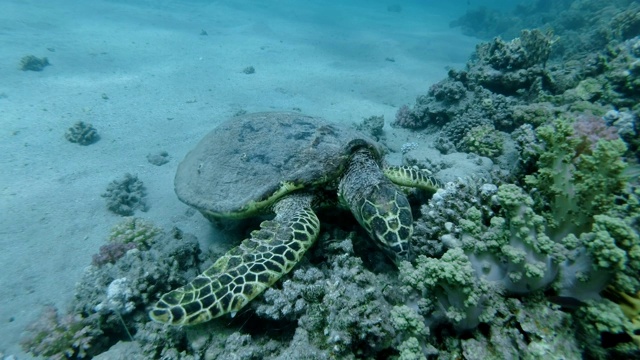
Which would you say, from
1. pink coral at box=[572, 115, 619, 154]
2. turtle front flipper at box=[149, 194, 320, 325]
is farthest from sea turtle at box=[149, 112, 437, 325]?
pink coral at box=[572, 115, 619, 154]

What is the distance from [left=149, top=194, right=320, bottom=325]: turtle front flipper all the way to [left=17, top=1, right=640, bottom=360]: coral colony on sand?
0.19 meters

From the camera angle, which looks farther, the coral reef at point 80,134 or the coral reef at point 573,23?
the coral reef at point 573,23

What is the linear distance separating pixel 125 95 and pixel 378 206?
9.86 m

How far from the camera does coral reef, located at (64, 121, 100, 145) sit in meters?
7.19

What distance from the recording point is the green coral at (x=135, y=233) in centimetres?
449

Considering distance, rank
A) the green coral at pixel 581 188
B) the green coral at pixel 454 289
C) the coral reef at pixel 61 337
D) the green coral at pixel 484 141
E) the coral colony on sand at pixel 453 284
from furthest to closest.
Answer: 1. the green coral at pixel 484 141
2. the coral reef at pixel 61 337
3. the green coral at pixel 581 188
4. the green coral at pixel 454 289
5. the coral colony on sand at pixel 453 284

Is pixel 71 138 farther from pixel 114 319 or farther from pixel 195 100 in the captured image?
pixel 114 319

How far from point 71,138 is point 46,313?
17.7 feet

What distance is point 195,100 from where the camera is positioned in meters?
9.93

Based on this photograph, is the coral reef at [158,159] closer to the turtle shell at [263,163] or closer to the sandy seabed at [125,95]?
the sandy seabed at [125,95]

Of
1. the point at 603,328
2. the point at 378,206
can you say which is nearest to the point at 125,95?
the point at 378,206

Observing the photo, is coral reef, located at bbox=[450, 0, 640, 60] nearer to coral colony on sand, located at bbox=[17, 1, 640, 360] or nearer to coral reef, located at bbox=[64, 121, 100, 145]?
coral colony on sand, located at bbox=[17, 1, 640, 360]

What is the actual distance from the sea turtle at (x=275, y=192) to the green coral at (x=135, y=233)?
854 millimetres

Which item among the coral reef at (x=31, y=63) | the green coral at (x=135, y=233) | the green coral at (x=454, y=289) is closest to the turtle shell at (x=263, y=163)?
the green coral at (x=135, y=233)
